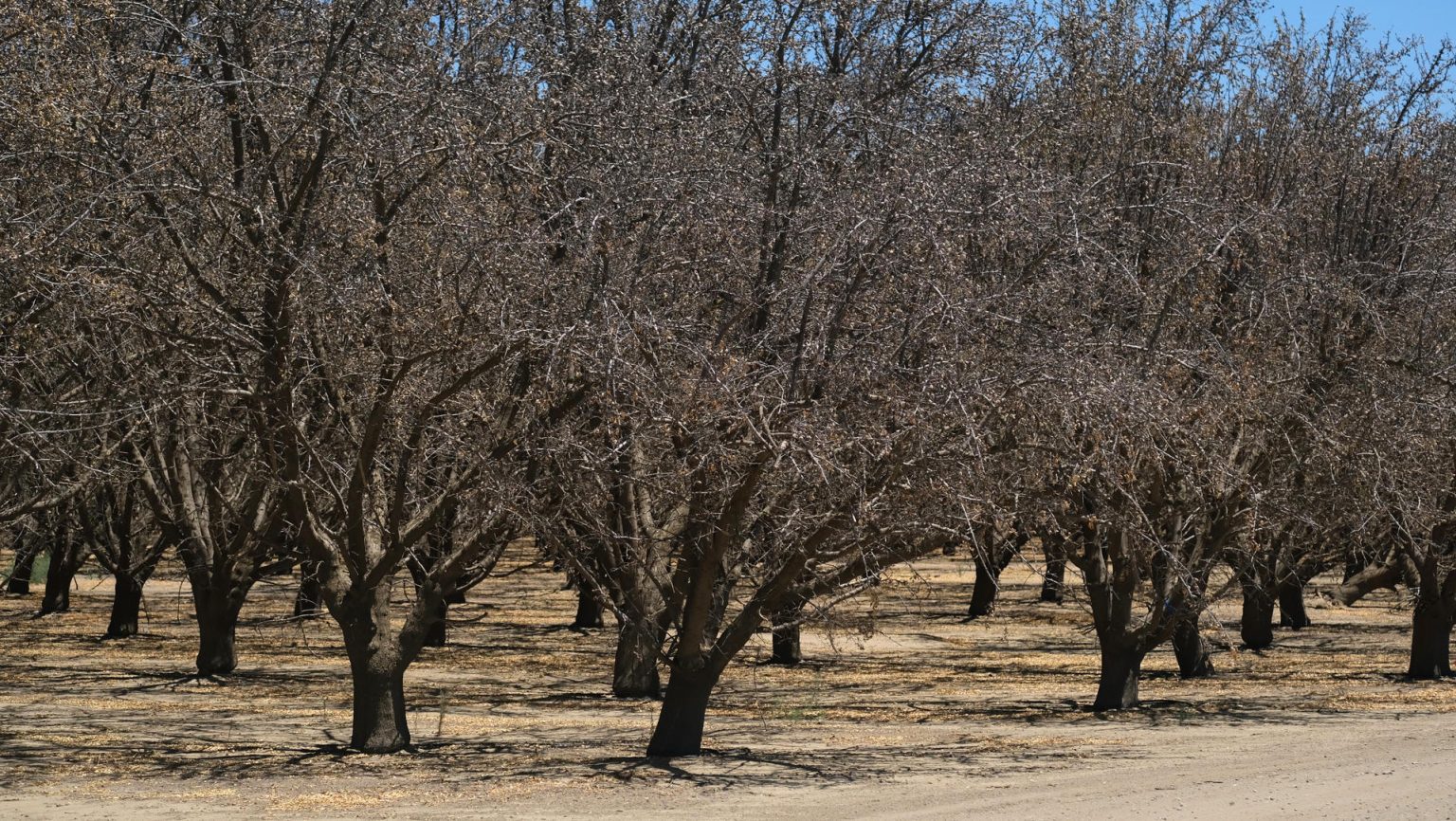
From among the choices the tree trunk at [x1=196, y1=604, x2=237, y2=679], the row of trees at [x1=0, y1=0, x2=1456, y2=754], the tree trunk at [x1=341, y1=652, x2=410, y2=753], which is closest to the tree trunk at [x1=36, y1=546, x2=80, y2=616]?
the tree trunk at [x1=196, y1=604, x2=237, y2=679]

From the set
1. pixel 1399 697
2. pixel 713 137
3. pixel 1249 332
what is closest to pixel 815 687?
pixel 1399 697

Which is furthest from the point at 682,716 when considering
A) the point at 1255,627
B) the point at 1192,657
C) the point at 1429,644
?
the point at 1255,627

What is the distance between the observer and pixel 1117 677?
1650 centimetres

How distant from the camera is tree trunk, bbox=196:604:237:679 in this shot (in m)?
19.8

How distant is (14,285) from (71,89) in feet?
4.09

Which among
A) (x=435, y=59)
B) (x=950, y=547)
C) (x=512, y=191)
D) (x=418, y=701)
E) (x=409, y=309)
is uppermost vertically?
(x=435, y=59)

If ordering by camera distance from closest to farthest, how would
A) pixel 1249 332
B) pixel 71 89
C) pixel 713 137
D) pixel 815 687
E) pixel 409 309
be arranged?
1. pixel 71 89
2. pixel 409 309
3. pixel 713 137
4. pixel 1249 332
5. pixel 815 687

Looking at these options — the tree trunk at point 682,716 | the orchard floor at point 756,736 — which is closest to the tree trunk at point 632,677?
the orchard floor at point 756,736

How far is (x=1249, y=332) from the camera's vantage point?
13.2 metres

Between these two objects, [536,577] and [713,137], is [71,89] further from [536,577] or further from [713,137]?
[536,577]

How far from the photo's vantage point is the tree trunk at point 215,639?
19781 millimetres

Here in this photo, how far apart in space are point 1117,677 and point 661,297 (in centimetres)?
821

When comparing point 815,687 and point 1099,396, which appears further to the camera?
point 815,687

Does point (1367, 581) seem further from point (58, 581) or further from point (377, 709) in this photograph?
point (58, 581)
